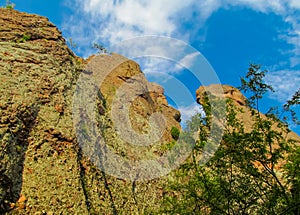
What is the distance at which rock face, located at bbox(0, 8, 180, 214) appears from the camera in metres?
9.64

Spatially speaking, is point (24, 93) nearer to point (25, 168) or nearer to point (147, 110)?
point (25, 168)

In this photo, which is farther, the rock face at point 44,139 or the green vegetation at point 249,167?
the rock face at point 44,139

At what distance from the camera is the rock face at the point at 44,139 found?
31.6 ft

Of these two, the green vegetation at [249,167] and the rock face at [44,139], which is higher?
the rock face at [44,139]

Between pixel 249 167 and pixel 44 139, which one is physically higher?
pixel 44 139

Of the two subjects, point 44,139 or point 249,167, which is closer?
point 249,167

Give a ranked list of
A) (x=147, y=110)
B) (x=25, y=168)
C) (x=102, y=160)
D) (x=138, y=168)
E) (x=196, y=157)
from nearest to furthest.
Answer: (x=196, y=157), (x=25, y=168), (x=102, y=160), (x=138, y=168), (x=147, y=110)

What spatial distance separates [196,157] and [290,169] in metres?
2.74

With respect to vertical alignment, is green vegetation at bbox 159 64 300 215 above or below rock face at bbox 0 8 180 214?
below

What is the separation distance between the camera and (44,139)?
11.5 m

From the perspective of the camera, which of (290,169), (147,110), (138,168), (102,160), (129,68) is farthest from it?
(129,68)

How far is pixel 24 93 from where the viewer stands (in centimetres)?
1186

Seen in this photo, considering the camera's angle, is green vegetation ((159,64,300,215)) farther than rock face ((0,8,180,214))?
No

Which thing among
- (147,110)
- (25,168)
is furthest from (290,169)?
(147,110)
